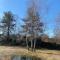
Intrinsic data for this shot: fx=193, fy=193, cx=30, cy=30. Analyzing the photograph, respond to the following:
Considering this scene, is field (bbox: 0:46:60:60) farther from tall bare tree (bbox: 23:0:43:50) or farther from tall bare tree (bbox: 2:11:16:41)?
tall bare tree (bbox: 2:11:16:41)

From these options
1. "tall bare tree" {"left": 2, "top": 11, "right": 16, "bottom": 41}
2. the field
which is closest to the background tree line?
"tall bare tree" {"left": 2, "top": 11, "right": 16, "bottom": 41}

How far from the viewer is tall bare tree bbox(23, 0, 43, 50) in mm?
27094

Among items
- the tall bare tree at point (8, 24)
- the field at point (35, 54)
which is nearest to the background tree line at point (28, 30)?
the tall bare tree at point (8, 24)

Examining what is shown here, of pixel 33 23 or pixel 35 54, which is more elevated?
pixel 33 23

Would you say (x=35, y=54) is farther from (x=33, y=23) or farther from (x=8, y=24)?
(x=8, y=24)

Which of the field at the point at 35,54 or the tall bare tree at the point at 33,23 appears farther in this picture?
the tall bare tree at the point at 33,23

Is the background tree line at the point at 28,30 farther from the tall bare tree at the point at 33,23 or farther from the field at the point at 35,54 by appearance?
the field at the point at 35,54

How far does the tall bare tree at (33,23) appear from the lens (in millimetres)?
27094

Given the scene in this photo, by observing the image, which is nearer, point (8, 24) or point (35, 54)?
point (35, 54)

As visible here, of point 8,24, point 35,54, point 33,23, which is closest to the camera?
point 35,54

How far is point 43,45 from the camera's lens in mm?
33750

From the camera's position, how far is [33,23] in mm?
Answer: 28484

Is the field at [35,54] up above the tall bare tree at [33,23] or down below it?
below

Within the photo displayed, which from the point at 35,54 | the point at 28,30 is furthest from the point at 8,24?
the point at 35,54
